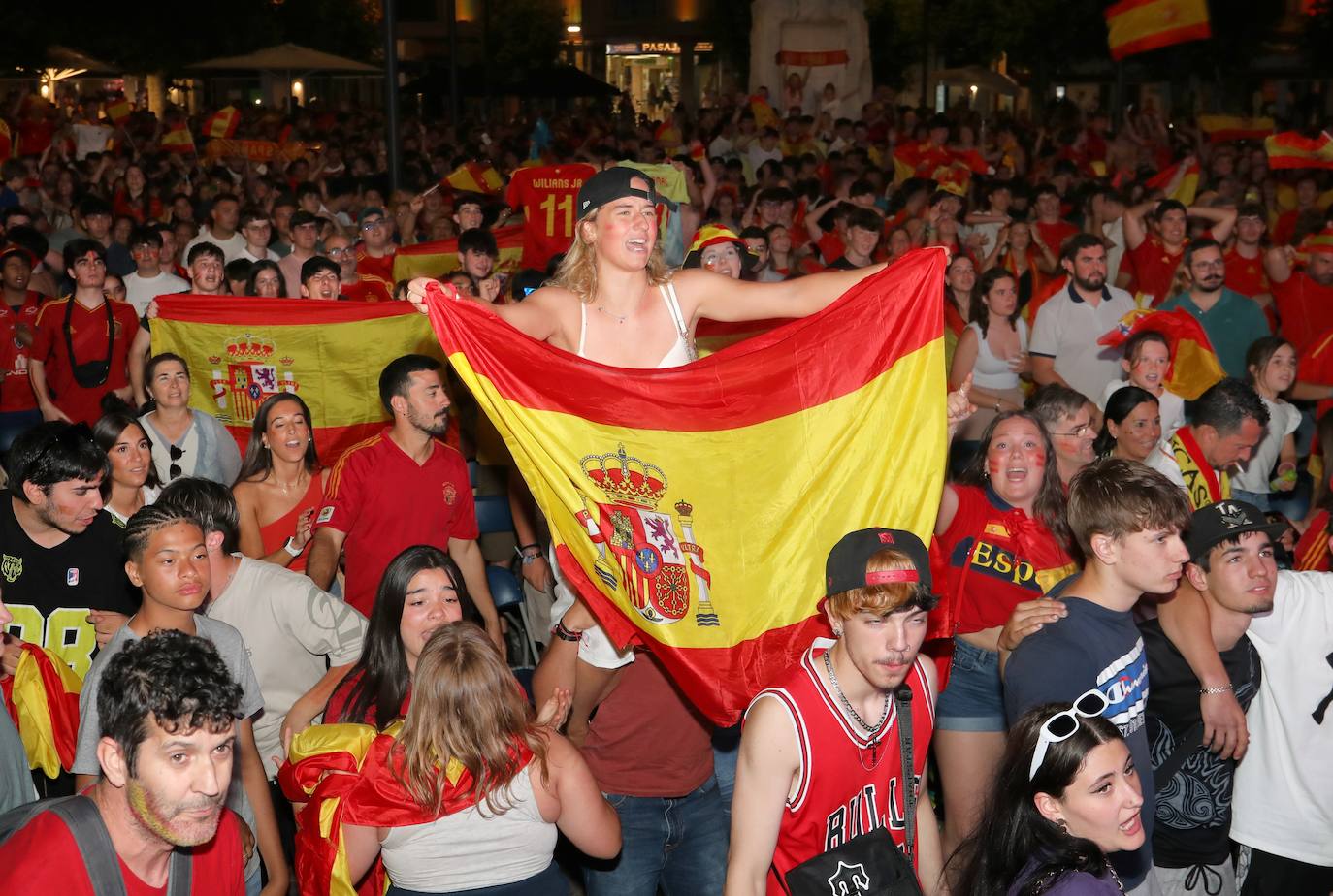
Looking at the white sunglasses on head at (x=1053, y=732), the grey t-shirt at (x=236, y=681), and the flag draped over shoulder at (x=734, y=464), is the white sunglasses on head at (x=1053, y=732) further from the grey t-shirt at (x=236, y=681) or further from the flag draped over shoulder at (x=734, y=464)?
the grey t-shirt at (x=236, y=681)

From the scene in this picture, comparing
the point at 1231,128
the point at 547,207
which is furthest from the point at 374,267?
the point at 1231,128

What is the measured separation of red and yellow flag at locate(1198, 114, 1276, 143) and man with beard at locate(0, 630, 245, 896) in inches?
820

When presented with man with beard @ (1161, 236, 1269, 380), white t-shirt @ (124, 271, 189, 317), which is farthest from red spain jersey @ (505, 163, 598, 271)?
man with beard @ (1161, 236, 1269, 380)

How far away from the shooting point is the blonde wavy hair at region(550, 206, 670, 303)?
5.52 meters

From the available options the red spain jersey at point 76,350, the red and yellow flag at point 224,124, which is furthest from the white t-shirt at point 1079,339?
the red and yellow flag at point 224,124

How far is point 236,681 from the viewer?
458 cm

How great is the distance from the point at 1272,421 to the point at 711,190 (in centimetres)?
890

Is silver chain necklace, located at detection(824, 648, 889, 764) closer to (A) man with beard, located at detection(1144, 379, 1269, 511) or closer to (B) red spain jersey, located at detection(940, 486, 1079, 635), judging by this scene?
(B) red spain jersey, located at detection(940, 486, 1079, 635)

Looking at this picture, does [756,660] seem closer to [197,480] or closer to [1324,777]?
[1324,777]

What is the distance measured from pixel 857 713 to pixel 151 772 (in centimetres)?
174

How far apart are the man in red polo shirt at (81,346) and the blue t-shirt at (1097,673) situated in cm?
701

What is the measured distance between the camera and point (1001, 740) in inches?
219

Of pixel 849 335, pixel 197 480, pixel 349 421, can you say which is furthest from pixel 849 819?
pixel 349 421

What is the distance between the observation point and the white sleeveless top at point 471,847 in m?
4.16
